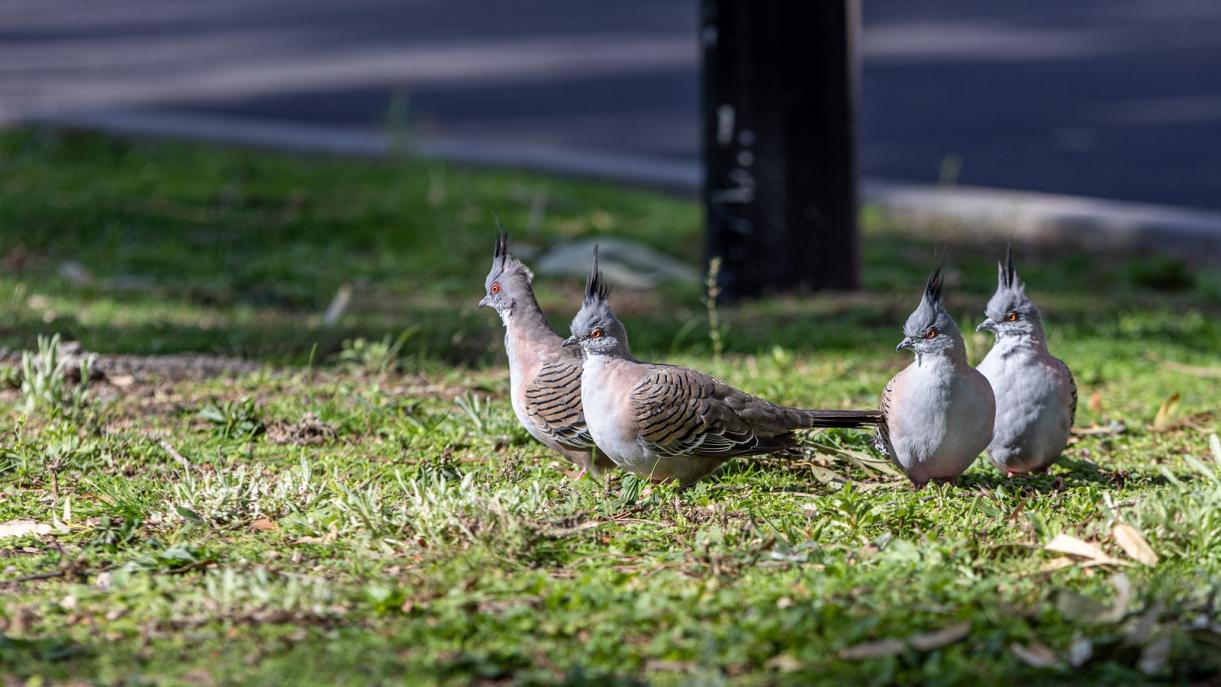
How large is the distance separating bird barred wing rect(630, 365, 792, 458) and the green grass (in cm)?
15

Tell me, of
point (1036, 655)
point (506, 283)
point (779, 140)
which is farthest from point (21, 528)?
point (779, 140)

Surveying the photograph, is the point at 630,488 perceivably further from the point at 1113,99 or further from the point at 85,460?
the point at 1113,99

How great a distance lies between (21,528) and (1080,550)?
2630 mm

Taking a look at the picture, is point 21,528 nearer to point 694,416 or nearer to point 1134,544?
point 694,416

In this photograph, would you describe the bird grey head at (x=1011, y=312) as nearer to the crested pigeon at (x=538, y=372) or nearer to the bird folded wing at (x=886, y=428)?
the bird folded wing at (x=886, y=428)

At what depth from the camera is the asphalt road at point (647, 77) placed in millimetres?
11109

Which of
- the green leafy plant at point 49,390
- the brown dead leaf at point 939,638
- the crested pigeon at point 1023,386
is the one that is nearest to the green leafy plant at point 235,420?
the green leafy plant at point 49,390

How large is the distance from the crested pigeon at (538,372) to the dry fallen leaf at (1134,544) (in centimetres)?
142

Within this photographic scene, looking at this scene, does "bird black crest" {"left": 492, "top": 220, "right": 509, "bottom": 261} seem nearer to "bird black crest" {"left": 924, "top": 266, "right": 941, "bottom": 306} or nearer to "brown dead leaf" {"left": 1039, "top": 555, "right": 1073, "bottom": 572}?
"bird black crest" {"left": 924, "top": 266, "right": 941, "bottom": 306}

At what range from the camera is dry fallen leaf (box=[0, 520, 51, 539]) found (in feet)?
12.9

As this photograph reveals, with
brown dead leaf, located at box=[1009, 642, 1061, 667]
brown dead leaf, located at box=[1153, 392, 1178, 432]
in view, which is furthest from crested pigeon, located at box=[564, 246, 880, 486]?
brown dead leaf, located at box=[1153, 392, 1178, 432]

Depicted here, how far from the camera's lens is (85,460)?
4.46 meters

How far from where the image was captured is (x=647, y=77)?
14492 mm

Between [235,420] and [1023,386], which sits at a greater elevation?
[1023,386]
